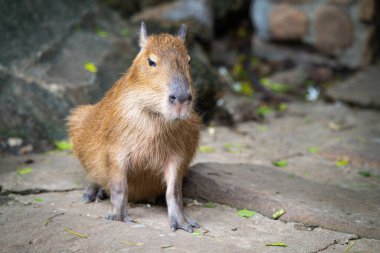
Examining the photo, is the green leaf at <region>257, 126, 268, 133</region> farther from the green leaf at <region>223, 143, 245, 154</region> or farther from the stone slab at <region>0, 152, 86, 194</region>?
the stone slab at <region>0, 152, 86, 194</region>

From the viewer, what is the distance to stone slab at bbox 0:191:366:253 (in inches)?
122

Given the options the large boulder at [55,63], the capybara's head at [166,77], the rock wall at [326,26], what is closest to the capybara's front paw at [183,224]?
the capybara's head at [166,77]

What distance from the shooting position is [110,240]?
3121mm

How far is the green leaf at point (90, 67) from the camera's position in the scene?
5.98m

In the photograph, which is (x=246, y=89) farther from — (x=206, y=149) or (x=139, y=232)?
(x=139, y=232)

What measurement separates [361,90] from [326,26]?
1.19 m

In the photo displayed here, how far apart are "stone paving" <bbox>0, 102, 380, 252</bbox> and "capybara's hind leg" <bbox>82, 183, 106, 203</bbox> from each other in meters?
0.07

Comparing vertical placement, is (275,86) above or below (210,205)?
above

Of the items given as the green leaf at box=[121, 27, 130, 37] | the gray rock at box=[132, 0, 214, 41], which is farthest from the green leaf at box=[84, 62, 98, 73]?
the gray rock at box=[132, 0, 214, 41]

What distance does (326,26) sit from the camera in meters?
7.91

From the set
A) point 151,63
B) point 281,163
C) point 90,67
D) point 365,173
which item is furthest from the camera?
point 90,67

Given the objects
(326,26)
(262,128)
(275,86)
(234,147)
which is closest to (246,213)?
(234,147)

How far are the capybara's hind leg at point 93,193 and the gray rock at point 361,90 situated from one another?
4003mm

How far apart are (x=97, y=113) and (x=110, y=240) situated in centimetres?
127
